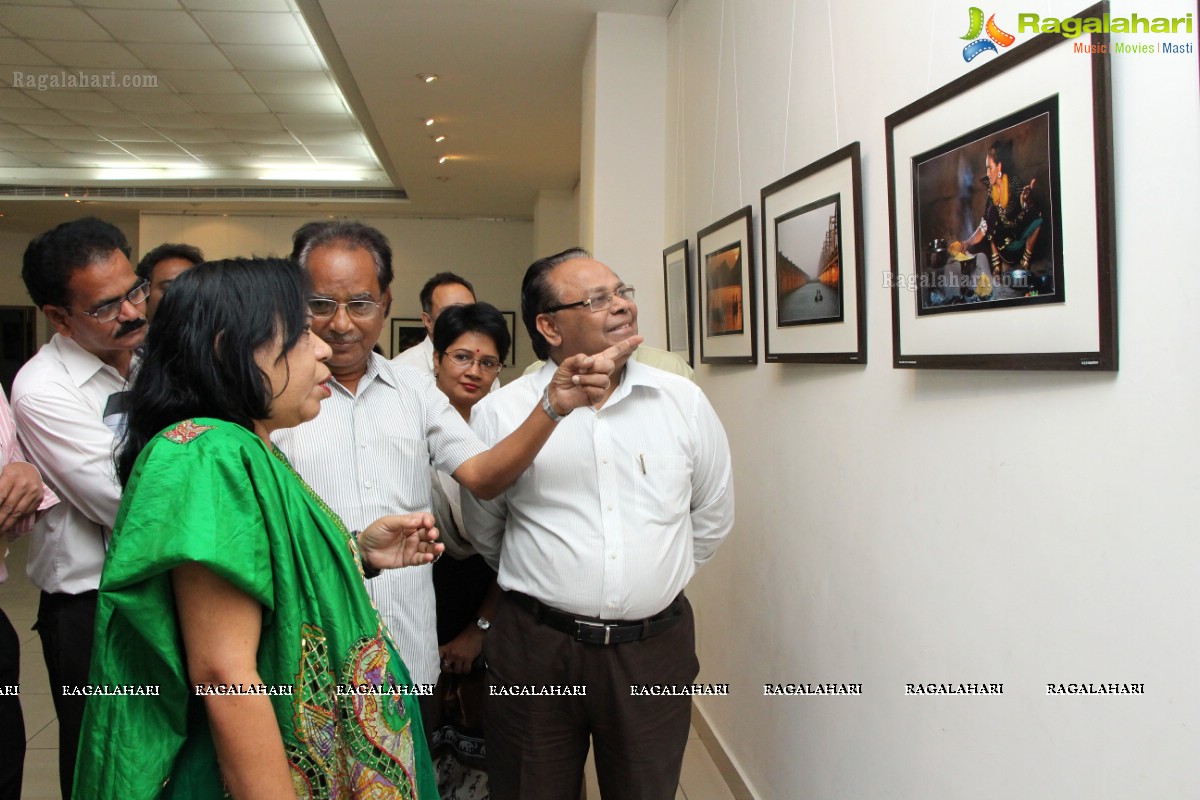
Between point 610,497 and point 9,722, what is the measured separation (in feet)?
4.54

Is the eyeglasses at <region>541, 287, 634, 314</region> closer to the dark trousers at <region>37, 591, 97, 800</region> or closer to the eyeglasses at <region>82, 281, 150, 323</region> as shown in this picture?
the eyeglasses at <region>82, 281, 150, 323</region>

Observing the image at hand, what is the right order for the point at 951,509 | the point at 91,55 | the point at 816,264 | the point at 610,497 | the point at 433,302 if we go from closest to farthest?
the point at 951,509, the point at 610,497, the point at 816,264, the point at 433,302, the point at 91,55

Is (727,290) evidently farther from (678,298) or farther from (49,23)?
(49,23)

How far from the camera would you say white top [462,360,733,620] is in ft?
6.31

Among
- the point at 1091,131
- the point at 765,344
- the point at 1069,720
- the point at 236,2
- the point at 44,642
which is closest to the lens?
the point at 1091,131

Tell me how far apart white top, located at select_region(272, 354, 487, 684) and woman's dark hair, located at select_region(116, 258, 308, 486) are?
→ 564 millimetres

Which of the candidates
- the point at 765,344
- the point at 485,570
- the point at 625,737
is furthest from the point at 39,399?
the point at 765,344

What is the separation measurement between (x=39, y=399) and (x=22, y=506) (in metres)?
0.31

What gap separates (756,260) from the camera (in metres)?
2.92

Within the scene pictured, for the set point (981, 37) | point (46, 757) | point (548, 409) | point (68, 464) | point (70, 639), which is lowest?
point (46, 757)

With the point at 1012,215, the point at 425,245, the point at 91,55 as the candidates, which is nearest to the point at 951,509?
the point at 1012,215

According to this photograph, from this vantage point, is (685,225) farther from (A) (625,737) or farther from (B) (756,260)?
(A) (625,737)

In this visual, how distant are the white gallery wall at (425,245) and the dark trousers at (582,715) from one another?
386 inches

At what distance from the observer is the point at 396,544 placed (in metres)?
1.47
